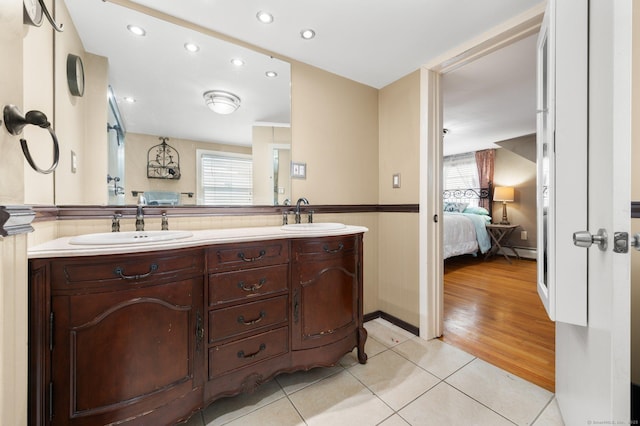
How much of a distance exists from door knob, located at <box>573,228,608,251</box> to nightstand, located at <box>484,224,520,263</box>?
4.54m

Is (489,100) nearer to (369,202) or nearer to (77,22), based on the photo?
(369,202)

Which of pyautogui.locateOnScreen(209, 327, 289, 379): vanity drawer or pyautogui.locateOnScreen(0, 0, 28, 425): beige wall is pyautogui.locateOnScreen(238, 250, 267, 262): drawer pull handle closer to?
pyautogui.locateOnScreen(209, 327, 289, 379): vanity drawer

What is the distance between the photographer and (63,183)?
127cm

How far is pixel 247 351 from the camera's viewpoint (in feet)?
4.25

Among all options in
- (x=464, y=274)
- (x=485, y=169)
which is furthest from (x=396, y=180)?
(x=485, y=169)

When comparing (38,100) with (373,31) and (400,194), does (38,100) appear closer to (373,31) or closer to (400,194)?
(373,31)

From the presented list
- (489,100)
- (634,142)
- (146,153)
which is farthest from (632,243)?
(489,100)

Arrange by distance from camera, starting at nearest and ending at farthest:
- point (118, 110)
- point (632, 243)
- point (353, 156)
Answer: point (632, 243) < point (118, 110) < point (353, 156)

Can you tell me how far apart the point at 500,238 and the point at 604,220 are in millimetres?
4783

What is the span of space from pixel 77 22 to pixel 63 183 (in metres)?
0.84

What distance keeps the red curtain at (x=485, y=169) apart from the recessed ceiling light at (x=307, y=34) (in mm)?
5001

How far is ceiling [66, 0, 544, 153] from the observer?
1.46 metres

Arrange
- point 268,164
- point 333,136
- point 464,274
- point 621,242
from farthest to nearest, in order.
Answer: point 464,274, point 333,136, point 268,164, point 621,242

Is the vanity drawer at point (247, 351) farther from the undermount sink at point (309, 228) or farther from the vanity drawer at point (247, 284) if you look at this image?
the undermount sink at point (309, 228)
